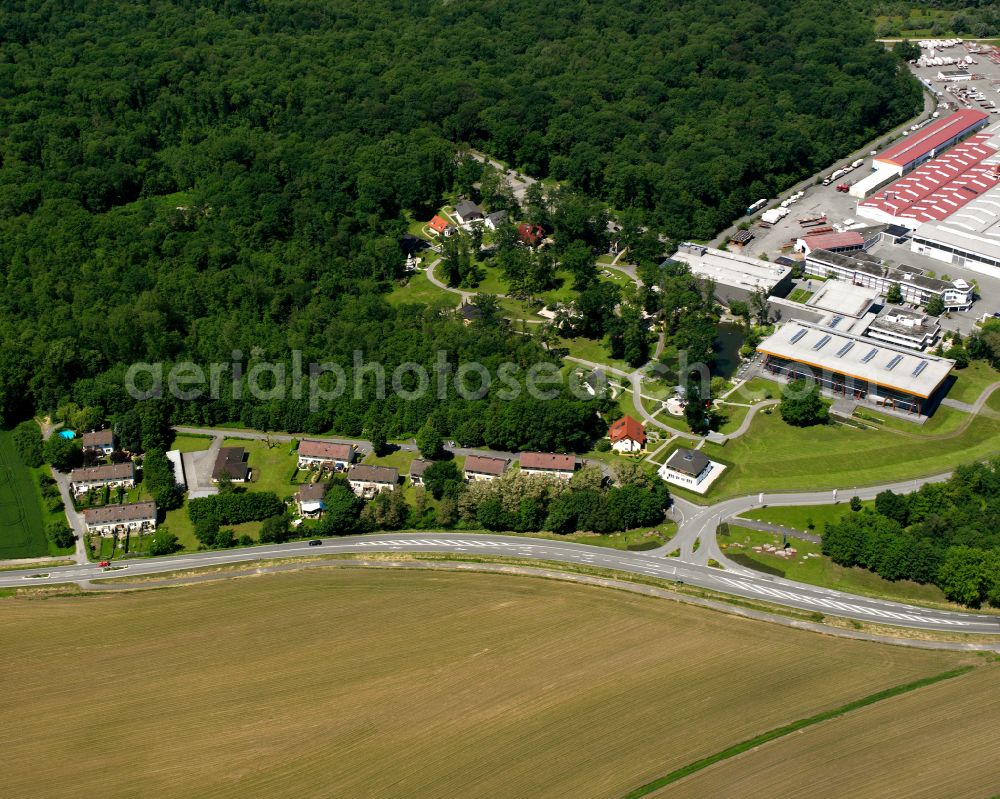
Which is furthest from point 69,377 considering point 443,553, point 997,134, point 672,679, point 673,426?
point 997,134

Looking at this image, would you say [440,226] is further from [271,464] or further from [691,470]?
[691,470]

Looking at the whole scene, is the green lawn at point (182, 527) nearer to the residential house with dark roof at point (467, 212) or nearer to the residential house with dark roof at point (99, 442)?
the residential house with dark roof at point (99, 442)

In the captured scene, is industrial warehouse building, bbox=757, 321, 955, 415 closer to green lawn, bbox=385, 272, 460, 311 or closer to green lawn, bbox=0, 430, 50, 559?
green lawn, bbox=385, 272, 460, 311

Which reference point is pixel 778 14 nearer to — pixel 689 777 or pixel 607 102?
pixel 607 102

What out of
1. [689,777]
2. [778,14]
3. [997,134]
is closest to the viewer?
[689,777]

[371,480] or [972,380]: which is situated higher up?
[972,380]

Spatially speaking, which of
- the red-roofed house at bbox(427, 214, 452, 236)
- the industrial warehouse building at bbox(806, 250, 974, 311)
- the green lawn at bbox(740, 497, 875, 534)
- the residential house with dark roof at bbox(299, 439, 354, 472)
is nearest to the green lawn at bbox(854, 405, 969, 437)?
the green lawn at bbox(740, 497, 875, 534)

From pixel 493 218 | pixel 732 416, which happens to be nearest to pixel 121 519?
pixel 732 416
